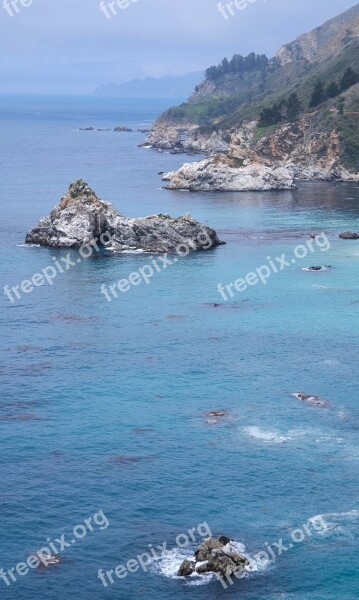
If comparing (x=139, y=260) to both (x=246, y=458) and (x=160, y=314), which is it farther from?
(x=246, y=458)

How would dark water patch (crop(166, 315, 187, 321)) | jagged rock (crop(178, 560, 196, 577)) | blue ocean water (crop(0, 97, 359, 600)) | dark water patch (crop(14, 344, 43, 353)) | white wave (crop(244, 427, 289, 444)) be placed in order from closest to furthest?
1. jagged rock (crop(178, 560, 196, 577))
2. blue ocean water (crop(0, 97, 359, 600))
3. white wave (crop(244, 427, 289, 444))
4. dark water patch (crop(14, 344, 43, 353))
5. dark water patch (crop(166, 315, 187, 321))

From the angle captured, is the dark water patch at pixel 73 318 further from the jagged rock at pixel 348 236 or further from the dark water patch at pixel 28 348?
the jagged rock at pixel 348 236

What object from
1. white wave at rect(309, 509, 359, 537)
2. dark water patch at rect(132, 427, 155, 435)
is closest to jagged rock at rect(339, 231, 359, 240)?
dark water patch at rect(132, 427, 155, 435)

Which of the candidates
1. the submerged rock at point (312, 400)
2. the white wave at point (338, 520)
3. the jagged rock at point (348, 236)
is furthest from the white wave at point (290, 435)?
the jagged rock at point (348, 236)

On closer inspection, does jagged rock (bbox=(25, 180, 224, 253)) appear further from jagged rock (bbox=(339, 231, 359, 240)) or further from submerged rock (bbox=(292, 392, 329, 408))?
submerged rock (bbox=(292, 392, 329, 408))

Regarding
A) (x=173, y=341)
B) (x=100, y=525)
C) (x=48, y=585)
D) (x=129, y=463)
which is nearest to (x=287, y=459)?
(x=129, y=463)

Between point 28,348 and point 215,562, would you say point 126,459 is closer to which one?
point 215,562
